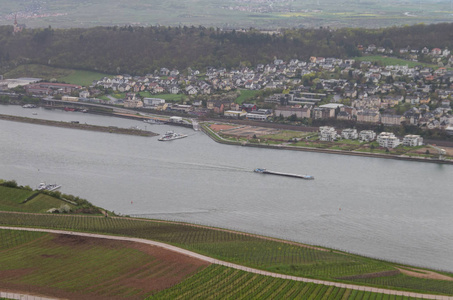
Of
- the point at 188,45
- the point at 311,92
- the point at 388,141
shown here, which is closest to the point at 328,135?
the point at 388,141

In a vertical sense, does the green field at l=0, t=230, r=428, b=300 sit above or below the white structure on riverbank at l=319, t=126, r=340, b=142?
above

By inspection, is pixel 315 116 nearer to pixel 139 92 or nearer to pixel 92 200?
pixel 139 92

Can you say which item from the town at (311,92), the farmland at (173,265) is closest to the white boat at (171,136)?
the town at (311,92)

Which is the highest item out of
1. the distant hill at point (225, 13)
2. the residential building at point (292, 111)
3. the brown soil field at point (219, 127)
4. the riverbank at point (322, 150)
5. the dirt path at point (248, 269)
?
the distant hill at point (225, 13)

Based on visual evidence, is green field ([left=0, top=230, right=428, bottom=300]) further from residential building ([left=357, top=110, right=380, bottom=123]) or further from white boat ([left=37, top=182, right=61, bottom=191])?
residential building ([left=357, top=110, right=380, bottom=123])

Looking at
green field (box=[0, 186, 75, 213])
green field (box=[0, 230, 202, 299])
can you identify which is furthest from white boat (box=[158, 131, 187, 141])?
green field (box=[0, 230, 202, 299])

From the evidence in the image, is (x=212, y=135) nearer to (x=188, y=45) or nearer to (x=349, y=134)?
(x=349, y=134)

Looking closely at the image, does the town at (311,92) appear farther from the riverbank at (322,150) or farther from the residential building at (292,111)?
the riverbank at (322,150)
